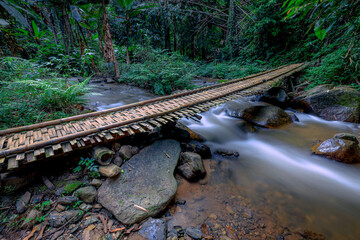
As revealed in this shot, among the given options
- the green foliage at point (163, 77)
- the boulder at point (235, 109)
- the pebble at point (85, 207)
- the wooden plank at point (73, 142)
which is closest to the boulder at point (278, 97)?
the boulder at point (235, 109)

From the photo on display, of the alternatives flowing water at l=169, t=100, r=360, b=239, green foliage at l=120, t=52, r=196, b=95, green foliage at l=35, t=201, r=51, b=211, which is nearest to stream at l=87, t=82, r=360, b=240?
flowing water at l=169, t=100, r=360, b=239

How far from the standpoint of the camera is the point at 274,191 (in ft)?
9.27

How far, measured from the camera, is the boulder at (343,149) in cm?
321

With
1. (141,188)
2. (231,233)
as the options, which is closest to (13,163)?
(141,188)

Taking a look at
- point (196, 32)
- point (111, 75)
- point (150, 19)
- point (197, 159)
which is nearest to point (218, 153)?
point (197, 159)

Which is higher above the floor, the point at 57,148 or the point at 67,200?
the point at 57,148

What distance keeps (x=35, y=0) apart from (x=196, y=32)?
12.7 m

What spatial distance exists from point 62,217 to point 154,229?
1115mm

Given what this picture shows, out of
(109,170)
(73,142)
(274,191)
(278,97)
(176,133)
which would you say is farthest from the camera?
(278,97)

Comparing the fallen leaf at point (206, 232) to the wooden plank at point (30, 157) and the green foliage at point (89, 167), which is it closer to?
the green foliage at point (89, 167)

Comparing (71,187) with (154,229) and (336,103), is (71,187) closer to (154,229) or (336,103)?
(154,229)

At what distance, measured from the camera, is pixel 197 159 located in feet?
9.83

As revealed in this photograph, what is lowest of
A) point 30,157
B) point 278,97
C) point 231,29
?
point 278,97

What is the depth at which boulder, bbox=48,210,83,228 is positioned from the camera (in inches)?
70.9
